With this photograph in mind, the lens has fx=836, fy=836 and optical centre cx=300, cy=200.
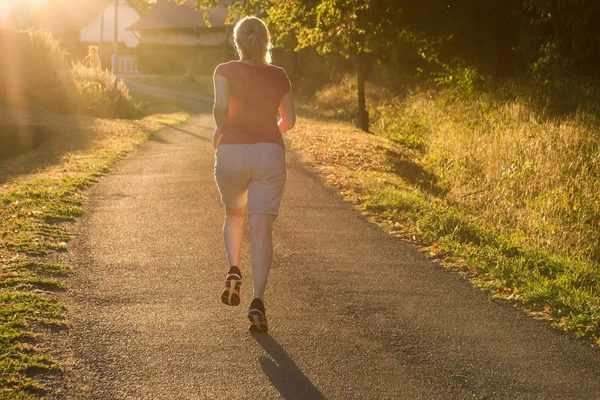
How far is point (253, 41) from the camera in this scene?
5.58 meters

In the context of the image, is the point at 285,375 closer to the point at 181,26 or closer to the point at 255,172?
the point at 255,172

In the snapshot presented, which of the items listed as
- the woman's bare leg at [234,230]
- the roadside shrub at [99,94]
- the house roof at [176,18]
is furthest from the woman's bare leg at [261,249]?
the house roof at [176,18]

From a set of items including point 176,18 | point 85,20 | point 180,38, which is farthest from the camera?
point 85,20

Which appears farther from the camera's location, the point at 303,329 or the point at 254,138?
the point at 303,329

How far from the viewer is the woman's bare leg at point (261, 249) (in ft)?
18.7

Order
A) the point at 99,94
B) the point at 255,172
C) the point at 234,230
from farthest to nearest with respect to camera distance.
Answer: the point at 99,94, the point at 234,230, the point at 255,172

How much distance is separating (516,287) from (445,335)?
1.66 metres

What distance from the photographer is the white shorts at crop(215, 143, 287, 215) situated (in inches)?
220

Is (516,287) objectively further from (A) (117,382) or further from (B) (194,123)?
(B) (194,123)

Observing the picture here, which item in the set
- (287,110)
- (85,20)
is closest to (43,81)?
(287,110)

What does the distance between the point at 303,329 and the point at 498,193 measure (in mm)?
7230

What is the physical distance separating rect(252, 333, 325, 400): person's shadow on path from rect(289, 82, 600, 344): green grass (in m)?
2.21

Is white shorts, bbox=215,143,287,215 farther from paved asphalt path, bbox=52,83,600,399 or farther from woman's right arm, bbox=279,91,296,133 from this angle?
paved asphalt path, bbox=52,83,600,399

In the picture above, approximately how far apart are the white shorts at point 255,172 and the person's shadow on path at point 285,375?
0.93m
